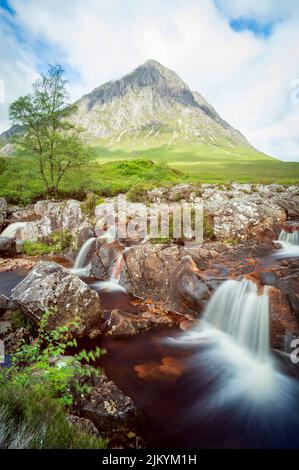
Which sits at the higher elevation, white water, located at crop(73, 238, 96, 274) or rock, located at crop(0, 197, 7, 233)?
rock, located at crop(0, 197, 7, 233)

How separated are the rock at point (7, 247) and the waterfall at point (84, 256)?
5.81 metres

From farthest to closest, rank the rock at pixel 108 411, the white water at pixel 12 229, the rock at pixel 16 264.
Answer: the white water at pixel 12 229, the rock at pixel 16 264, the rock at pixel 108 411

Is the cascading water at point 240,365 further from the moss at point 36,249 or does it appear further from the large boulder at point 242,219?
the moss at point 36,249

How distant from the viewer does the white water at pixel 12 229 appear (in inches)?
832

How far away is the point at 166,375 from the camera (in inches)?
299

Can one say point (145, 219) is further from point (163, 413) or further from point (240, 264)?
point (163, 413)

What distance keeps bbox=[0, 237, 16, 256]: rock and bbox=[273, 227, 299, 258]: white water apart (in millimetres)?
17932

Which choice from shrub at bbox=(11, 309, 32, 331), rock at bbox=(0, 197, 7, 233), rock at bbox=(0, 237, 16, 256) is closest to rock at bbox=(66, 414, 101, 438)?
shrub at bbox=(11, 309, 32, 331)

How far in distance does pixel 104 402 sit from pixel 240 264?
831cm

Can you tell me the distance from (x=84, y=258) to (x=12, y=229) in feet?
29.7

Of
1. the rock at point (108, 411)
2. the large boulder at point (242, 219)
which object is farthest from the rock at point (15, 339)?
the large boulder at point (242, 219)

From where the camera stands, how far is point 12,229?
70.9ft

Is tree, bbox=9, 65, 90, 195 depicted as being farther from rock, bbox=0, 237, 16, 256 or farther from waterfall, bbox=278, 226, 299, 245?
waterfall, bbox=278, 226, 299, 245

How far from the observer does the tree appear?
24000 millimetres
